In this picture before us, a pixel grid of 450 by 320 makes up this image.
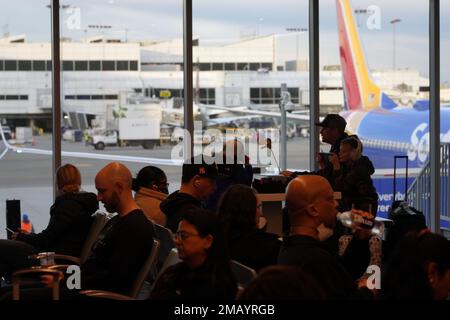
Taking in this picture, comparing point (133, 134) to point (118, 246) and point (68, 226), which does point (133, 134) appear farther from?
point (118, 246)

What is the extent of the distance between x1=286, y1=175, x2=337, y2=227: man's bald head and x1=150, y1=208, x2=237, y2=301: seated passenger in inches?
11.9

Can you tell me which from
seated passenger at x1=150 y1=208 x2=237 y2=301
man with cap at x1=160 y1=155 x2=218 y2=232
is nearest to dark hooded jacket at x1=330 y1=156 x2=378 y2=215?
man with cap at x1=160 y1=155 x2=218 y2=232

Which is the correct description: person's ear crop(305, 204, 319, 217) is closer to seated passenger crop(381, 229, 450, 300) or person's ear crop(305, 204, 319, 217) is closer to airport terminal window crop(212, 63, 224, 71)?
seated passenger crop(381, 229, 450, 300)

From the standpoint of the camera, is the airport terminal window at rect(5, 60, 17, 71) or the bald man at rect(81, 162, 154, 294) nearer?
the bald man at rect(81, 162, 154, 294)

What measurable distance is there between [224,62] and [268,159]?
1070mm

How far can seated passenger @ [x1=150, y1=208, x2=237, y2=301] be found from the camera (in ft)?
9.55

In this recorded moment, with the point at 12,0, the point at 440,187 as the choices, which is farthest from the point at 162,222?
the point at 440,187

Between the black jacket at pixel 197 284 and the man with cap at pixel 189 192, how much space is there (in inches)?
56.4

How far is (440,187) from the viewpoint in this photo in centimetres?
888

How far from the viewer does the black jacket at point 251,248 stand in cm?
365

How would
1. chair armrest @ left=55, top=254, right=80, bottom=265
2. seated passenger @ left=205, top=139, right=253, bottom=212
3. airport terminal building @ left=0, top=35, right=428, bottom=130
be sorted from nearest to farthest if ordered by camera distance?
chair armrest @ left=55, top=254, right=80, bottom=265, seated passenger @ left=205, top=139, right=253, bottom=212, airport terminal building @ left=0, top=35, right=428, bottom=130

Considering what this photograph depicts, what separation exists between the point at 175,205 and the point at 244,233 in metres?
0.92

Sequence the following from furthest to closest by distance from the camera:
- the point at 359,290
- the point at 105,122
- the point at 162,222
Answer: the point at 105,122 → the point at 162,222 → the point at 359,290
